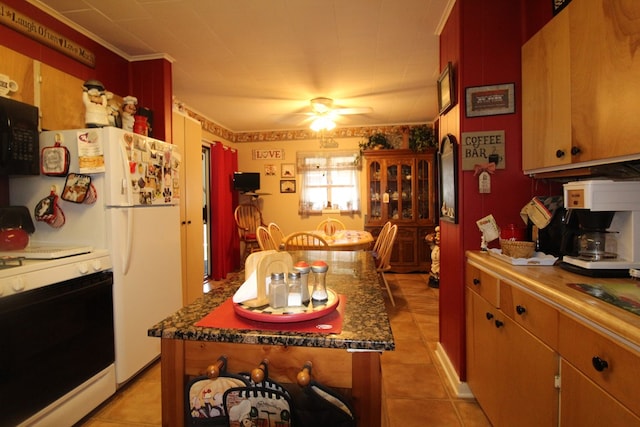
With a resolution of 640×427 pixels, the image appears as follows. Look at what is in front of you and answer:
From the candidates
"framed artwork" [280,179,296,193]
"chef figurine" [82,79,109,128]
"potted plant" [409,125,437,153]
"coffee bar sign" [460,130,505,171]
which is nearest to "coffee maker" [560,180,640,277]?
"coffee bar sign" [460,130,505,171]

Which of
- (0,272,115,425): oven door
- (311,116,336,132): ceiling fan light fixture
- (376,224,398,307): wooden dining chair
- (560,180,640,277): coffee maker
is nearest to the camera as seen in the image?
(560,180,640,277): coffee maker

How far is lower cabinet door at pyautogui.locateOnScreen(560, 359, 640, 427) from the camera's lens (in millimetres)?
786

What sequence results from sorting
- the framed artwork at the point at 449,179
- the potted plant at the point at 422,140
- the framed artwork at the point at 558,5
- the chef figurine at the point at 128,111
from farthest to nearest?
the potted plant at the point at 422,140
the chef figurine at the point at 128,111
the framed artwork at the point at 449,179
the framed artwork at the point at 558,5

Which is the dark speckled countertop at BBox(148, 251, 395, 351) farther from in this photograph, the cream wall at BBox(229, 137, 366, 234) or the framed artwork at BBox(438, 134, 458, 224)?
the cream wall at BBox(229, 137, 366, 234)

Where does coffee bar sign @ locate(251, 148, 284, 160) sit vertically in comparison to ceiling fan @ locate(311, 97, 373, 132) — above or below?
below

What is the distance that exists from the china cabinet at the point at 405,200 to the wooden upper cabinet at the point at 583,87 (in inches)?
121

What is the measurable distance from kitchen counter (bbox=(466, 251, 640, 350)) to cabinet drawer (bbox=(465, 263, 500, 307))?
4cm

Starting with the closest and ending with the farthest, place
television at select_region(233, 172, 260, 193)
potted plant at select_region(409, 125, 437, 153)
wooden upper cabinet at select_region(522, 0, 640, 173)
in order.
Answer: wooden upper cabinet at select_region(522, 0, 640, 173), potted plant at select_region(409, 125, 437, 153), television at select_region(233, 172, 260, 193)

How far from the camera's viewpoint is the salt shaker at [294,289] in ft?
3.08

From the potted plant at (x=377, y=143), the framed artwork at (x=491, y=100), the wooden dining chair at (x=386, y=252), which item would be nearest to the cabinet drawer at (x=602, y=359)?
the framed artwork at (x=491, y=100)

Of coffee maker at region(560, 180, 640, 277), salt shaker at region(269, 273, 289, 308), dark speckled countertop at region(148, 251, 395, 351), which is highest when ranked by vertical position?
coffee maker at region(560, 180, 640, 277)

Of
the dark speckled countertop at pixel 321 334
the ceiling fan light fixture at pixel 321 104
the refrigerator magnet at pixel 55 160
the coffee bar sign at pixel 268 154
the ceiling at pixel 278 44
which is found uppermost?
the ceiling at pixel 278 44

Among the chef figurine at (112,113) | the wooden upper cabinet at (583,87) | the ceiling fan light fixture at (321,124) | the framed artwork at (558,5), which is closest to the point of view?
the wooden upper cabinet at (583,87)

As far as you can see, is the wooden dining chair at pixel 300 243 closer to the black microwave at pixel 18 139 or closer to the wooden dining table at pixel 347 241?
the wooden dining table at pixel 347 241
